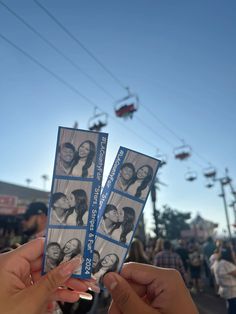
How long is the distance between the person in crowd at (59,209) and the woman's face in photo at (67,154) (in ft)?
0.51

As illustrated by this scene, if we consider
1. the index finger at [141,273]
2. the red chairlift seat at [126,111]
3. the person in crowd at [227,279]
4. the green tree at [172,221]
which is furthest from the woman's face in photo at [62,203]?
the green tree at [172,221]

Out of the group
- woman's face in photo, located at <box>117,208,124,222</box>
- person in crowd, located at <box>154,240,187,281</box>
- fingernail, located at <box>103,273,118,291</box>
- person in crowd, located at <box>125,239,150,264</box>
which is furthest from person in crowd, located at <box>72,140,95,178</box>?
person in crowd, located at <box>154,240,187,281</box>

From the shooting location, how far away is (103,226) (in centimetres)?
130

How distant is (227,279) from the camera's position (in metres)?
5.24

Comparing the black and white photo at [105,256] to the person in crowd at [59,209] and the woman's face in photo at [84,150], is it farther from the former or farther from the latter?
the woman's face in photo at [84,150]

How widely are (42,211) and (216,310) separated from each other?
6.42 meters

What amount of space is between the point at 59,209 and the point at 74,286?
38cm

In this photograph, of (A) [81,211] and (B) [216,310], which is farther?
(B) [216,310]

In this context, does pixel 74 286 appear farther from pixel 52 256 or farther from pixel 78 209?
pixel 78 209

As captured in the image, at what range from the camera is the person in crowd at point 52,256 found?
1.23 metres

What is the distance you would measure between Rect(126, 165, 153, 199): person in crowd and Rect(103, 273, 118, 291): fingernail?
1.31 feet

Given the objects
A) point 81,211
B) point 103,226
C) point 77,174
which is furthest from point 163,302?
point 77,174

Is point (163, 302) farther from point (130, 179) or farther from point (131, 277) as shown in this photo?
point (130, 179)

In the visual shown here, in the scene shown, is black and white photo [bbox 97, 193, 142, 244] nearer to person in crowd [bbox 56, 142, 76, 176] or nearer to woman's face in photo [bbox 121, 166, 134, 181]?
woman's face in photo [bbox 121, 166, 134, 181]
